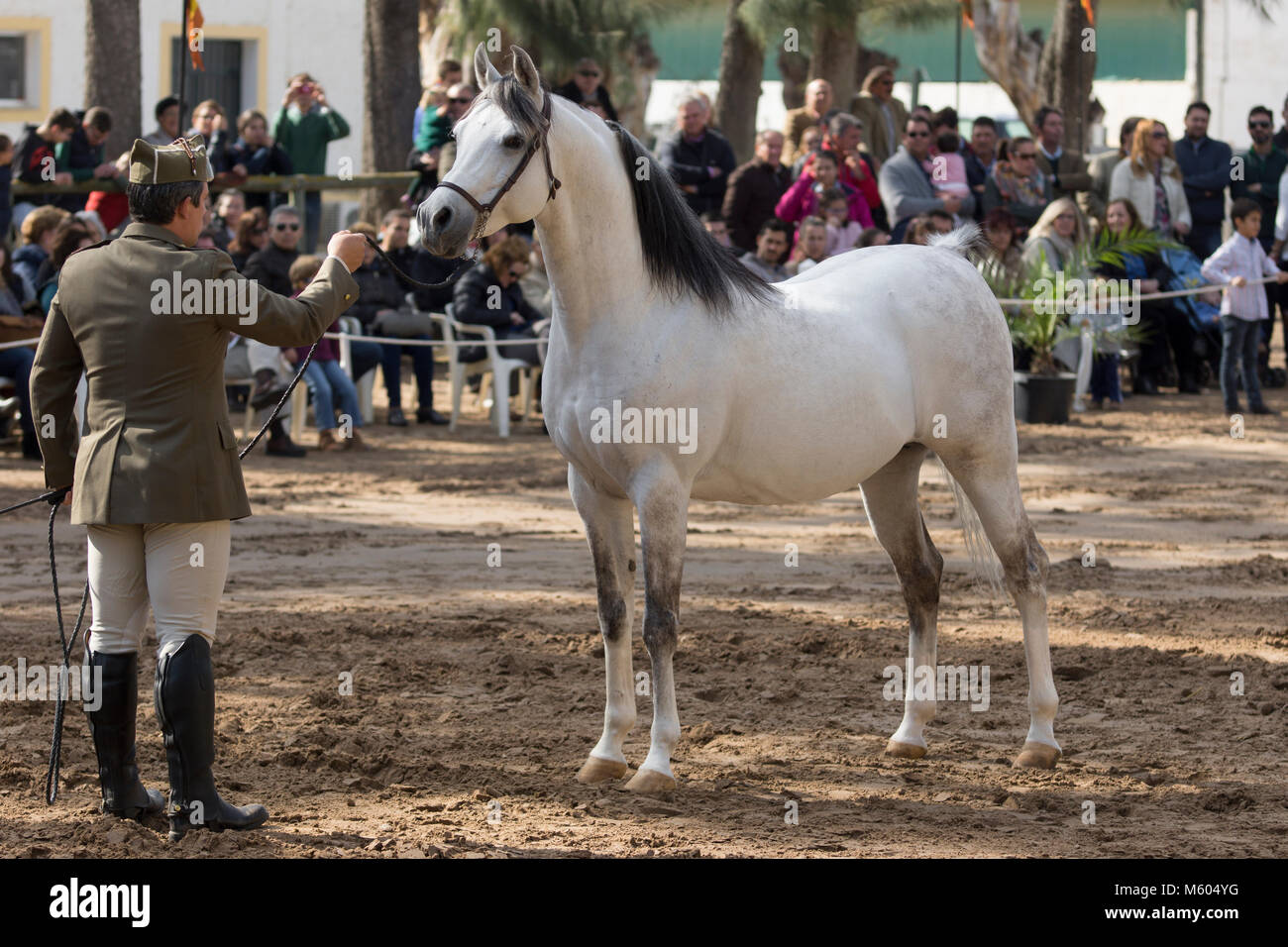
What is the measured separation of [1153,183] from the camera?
643 inches

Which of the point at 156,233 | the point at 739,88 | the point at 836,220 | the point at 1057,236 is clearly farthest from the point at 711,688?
the point at 739,88

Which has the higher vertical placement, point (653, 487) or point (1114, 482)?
point (653, 487)

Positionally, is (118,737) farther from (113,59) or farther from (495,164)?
(113,59)

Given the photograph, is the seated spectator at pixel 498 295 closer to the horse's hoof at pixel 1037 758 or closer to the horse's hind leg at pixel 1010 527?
the horse's hind leg at pixel 1010 527

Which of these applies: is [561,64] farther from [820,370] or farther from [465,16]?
[820,370]

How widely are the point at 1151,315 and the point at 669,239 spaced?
1161cm

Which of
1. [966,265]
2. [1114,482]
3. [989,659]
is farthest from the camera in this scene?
[1114,482]

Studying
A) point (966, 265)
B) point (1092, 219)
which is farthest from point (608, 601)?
point (1092, 219)

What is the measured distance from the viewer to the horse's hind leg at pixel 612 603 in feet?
18.7

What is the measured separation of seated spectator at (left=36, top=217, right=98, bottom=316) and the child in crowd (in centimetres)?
923

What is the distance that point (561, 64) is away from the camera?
2048cm

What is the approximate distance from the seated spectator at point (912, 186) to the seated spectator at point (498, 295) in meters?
3.26
